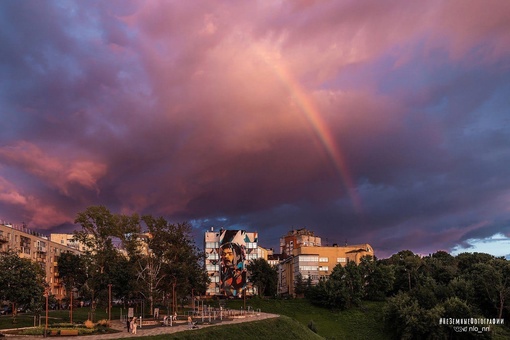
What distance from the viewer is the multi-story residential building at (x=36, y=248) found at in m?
97.5

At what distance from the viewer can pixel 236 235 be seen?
154 metres

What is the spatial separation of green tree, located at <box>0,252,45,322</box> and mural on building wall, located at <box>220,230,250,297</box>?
102 metres

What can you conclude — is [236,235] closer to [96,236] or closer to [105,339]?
[96,236]

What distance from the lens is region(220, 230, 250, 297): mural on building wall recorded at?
14850 centimetres

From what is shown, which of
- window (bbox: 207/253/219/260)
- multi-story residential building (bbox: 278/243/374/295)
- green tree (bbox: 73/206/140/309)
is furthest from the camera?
window (bbox: 207/253/219/260)

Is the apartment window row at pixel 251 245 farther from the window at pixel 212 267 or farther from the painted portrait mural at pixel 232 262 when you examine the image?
the window at pixel 212 267

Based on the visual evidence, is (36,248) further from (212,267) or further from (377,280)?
(377,280)

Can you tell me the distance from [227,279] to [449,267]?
69.7m

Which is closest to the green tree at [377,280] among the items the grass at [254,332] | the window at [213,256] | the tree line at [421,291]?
the tree line at [421,291]

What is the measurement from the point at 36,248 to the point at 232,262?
6196cm

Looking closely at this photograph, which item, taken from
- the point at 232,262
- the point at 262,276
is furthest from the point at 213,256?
the point at 262,276

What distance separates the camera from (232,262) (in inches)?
5930

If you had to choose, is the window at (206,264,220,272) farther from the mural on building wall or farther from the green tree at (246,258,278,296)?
the green tree at (246,258,278,296)

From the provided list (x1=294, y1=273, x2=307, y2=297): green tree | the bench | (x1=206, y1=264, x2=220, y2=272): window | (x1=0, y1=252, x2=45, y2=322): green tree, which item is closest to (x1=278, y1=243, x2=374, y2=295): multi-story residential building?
(x1=294, y1=273, x2=307, y2=297): green tree
